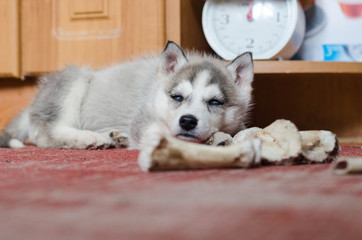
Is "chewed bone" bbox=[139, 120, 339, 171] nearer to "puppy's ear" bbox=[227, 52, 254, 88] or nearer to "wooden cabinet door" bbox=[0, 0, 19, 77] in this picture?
"puppy's ear" bbox=[227, 52, 254, 88]

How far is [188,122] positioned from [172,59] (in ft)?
1.47

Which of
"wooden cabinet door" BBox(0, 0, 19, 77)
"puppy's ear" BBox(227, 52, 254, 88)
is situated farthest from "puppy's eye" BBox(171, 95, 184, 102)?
"wooden cabinet door" BBox(0, 0, 19, 77)

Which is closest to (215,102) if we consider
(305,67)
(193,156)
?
(305,67)

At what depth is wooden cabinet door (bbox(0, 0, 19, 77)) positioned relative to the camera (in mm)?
2441

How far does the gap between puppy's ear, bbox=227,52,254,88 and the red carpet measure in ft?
2.86

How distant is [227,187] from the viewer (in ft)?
2.61

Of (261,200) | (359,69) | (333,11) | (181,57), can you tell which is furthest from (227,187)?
(333,11)

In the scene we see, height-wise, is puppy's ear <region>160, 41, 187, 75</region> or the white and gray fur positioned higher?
puppy's ear <region>160, 41, 187, 75</region>

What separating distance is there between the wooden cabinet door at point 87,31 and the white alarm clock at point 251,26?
258mm

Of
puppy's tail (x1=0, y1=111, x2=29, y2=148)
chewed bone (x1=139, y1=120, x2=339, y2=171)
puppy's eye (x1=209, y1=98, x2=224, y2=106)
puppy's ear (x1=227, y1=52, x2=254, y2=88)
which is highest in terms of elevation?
puppy's ear (x1=227, y1=52, x2=254, y2=88)

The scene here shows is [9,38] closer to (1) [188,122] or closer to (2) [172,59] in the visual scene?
(2) [172,59]

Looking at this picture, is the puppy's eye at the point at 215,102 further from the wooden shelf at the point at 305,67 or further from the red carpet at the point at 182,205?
the red carpet at the point at 182,205

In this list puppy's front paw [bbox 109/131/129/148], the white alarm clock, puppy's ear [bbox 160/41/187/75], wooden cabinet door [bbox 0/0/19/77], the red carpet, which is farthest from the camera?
wooden cabinet door [bbox 0/0/19/77]

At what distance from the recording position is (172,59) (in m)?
1.87
